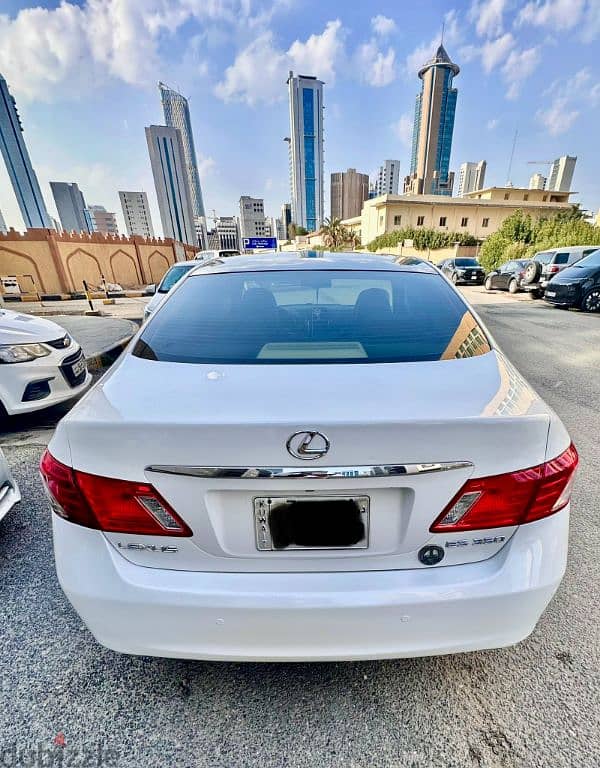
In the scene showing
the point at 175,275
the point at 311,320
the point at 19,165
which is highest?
the point at 19,165

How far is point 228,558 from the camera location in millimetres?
1103

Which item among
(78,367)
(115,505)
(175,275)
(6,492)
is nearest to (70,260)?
(175,275)

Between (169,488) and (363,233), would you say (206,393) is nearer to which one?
(169,488)

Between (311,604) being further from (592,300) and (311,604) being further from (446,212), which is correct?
(446,212)

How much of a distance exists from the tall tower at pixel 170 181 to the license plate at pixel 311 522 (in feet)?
334

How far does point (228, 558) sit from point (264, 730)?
0.74m

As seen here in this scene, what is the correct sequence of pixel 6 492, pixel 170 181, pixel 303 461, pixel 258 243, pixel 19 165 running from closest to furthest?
pixel 303 461, pixel 6 492, pixel 258 243, pixel 170 181, pixel 19 165

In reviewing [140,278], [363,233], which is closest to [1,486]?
[140,278]

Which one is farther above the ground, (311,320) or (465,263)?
(311,320)

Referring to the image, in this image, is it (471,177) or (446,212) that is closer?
(446,212)

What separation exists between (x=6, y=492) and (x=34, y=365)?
173 cm

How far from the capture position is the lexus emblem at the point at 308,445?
1.00 m

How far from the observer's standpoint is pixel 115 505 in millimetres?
1079

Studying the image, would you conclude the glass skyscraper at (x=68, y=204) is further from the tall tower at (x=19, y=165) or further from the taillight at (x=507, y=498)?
the taillight at (x=507, y=498)
